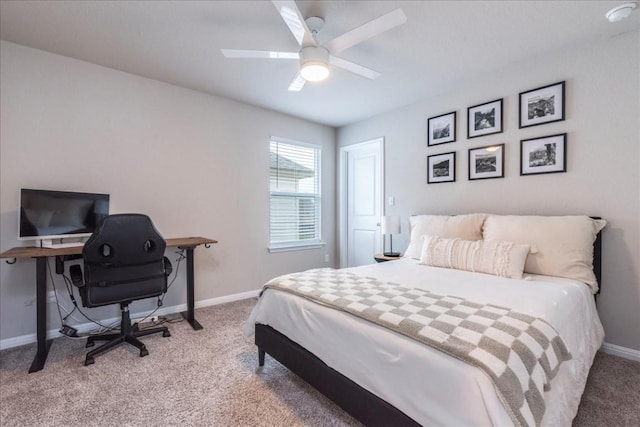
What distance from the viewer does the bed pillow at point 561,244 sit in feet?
6.88

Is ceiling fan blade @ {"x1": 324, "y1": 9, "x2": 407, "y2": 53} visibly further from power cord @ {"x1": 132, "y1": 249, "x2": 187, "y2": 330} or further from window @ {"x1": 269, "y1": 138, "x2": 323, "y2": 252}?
power cord @ {"x1": 132, "y1": 249, "x2": 187, "y2": 330}

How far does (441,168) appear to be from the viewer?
3291 millimetres

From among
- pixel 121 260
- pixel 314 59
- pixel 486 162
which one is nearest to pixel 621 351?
pixel 486 162

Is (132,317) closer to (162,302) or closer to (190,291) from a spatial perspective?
(162,302)

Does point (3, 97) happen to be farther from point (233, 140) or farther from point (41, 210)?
point (233, 140)

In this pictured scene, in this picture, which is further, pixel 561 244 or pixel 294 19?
pixel 561 244

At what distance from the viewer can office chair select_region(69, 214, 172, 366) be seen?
2.05m

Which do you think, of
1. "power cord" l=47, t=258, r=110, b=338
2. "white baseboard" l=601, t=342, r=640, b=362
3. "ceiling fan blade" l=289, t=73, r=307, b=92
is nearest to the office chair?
"power cord" l=47, t=258, r=110, b=338

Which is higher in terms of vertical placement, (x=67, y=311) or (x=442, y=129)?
(x=442, y=129)

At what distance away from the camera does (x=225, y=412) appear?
1595 millimetres

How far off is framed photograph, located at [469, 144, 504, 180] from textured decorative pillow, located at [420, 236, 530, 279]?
0.86 m

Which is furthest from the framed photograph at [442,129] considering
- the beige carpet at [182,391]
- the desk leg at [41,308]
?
the desk leg at [41,308]

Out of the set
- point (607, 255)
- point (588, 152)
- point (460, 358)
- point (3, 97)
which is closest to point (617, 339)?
point (607, 255)

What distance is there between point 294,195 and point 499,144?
2534mm
